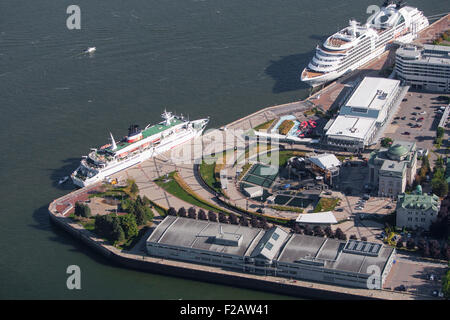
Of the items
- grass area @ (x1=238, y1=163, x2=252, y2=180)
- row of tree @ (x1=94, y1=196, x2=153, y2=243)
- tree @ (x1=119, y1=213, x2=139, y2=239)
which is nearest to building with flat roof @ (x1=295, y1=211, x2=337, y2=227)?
grass area @ (x1=238, y1=163, x2=252, y2=180)

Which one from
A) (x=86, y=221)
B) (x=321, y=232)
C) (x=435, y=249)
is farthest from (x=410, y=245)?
(x=86, y=221)

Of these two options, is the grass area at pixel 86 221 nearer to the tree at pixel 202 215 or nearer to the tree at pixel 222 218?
the tree at pixel 202 215

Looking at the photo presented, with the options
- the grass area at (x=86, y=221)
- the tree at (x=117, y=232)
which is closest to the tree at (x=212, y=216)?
the tree at (x=117, y=232)

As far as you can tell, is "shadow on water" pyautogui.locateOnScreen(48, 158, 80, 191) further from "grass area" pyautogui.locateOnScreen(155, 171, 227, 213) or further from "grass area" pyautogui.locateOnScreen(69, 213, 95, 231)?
"grass area" pyautogui.locateOnScreen(155, 171, 227, 213)

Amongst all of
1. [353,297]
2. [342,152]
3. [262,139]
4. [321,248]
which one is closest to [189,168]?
[262,139]

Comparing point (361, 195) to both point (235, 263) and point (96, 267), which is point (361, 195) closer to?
point (235, 263)
